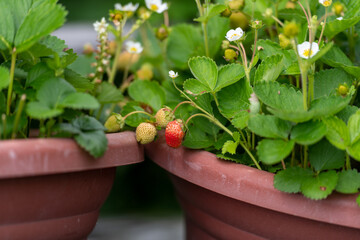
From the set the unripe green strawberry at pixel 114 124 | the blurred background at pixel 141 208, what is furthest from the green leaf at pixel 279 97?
the blurred background at pixel 141 208

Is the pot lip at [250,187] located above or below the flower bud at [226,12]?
below

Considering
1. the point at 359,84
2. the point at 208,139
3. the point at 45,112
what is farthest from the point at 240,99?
the point at 45,112

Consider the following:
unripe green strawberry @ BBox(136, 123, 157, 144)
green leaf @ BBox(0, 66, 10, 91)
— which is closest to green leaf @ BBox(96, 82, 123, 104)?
unripe green strawberry @ BBox(136, 123, 157, 144)

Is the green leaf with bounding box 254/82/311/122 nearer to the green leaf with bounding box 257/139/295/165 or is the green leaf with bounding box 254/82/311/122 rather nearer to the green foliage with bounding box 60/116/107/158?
the green leaf with bounding box 257/139/295/165

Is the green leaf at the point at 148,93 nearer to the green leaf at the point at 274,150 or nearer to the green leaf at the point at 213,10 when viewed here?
the green leaf at the point at 213,10

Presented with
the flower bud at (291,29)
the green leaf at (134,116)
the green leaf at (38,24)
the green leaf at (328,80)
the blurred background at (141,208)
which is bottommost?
the blurred background at (141,208)

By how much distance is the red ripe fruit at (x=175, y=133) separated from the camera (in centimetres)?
67

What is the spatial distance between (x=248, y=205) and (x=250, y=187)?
0.04 m

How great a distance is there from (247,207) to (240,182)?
0.05m

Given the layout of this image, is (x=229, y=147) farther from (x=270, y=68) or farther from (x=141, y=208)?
(x=141, y=208)

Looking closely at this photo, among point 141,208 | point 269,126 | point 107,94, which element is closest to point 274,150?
point 269,126

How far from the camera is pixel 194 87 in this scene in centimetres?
69

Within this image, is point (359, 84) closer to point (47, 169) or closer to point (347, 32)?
point (347, 32)

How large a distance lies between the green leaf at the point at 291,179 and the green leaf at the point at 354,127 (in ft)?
0.23
